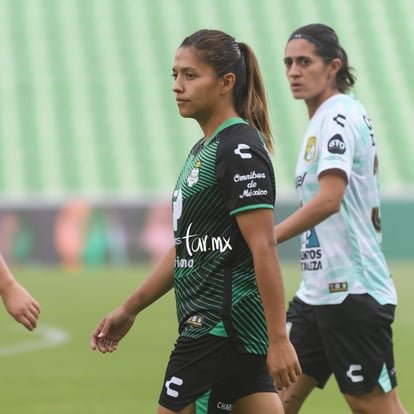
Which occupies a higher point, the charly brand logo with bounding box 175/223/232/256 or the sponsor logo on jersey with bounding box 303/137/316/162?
the sponsor logo on jersey with bounding box 303/137/316/162

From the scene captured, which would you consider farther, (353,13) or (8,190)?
(353,13)

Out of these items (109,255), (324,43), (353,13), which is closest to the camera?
(324,43)

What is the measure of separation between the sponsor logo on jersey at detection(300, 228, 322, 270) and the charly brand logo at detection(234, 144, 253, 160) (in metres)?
1.61

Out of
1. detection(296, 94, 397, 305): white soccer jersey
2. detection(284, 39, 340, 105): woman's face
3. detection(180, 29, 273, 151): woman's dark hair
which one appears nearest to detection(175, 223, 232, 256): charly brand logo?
detection(180, 29, 273, 151): woman's dark hair

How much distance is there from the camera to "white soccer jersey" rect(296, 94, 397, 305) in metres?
6.48

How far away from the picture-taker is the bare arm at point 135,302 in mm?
5727

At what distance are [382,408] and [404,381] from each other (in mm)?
4047

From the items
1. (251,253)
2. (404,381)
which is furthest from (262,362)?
(404,381)

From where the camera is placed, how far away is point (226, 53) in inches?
212

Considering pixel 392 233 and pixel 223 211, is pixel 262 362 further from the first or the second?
pixel 392 233

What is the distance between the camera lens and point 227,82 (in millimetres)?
5383

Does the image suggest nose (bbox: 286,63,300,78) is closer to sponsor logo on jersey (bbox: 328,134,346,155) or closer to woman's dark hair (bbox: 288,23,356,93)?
woman's dark hair (bbox: 288,23,356,93)

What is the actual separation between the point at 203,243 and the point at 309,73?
189 cm

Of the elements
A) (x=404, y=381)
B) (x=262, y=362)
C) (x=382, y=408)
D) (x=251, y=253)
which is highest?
(x=251, y=253)
